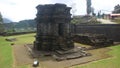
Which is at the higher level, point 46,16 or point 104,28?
point 46,16

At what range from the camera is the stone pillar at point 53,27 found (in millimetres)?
18047

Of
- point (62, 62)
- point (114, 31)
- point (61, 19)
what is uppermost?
point (61, 19)

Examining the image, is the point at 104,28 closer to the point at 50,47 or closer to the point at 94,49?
the point at 94,49

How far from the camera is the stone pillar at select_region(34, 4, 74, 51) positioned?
59.2 ft

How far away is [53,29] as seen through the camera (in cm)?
1838

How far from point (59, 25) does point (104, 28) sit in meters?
9.87

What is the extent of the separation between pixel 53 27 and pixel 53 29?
0.73 feet

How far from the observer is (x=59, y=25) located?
18.8m

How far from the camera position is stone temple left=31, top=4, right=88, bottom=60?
1802cm

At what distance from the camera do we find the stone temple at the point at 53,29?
709 inches

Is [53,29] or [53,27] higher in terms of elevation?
[53,27]

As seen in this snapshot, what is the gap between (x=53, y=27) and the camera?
1839cm

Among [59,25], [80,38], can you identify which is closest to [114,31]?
[80,38]

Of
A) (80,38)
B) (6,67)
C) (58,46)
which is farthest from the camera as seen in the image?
(80,38)
